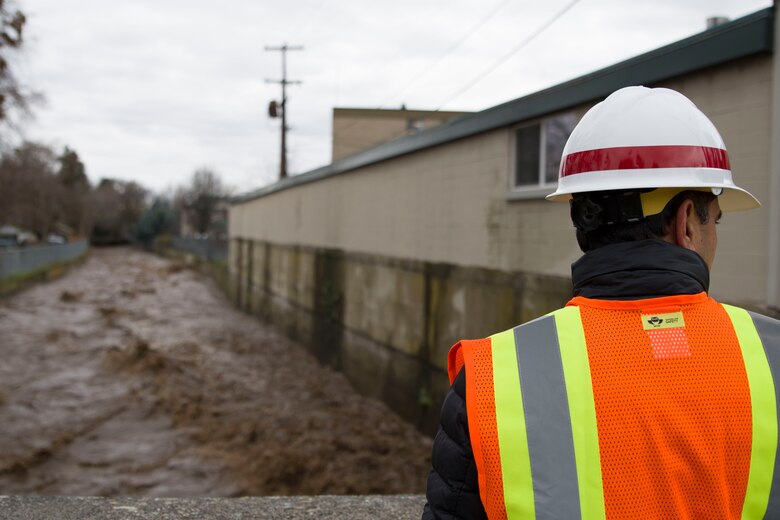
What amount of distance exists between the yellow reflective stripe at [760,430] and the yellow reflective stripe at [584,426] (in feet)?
1.10

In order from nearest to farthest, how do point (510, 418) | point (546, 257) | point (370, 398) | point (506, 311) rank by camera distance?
1. point (510, 418)
2. point (546, 257)
3. point (506, 311)
4. point (370, 398)

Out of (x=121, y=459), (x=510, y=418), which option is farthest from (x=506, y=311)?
(x=510, y=418)

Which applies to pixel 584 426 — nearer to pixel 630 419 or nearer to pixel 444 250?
pixel 630 419

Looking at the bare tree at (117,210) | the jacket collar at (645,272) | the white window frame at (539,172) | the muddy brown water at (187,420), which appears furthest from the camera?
the bare tree at (117,210)

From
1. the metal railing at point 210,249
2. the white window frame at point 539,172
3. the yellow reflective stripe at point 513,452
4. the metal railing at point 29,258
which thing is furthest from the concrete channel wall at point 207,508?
the metal railing at point 210,249

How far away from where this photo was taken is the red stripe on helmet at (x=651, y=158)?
5.58 feet

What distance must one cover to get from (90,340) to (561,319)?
84.1 feet

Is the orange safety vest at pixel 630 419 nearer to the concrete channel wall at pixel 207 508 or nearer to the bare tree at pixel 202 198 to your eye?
the concrete channel wall at pixel 207 508

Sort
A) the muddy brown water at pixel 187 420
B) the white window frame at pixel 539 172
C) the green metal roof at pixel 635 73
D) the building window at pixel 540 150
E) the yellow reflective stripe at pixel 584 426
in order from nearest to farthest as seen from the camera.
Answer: the yellow reflective stripe at pixel 584 426 → the green metal roof at pixel 635 73 → the building window at pixel 540 150 → the white window frame at pixel 539 172 → the muddy brown water at pixel 187 420

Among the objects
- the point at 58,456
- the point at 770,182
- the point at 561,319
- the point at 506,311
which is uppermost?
the point at 770,182

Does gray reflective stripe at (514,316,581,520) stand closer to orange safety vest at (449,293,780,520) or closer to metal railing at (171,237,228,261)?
orange safety vest at (449,293,780,520)

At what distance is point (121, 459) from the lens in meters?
11.8

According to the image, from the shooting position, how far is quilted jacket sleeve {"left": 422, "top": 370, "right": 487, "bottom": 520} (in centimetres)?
151

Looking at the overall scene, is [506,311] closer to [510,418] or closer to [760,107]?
[760,107]
